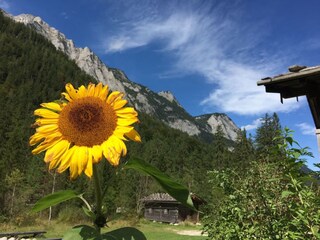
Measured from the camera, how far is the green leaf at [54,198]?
76 centimetres

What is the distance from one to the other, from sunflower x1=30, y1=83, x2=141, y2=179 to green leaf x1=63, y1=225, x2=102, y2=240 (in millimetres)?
107

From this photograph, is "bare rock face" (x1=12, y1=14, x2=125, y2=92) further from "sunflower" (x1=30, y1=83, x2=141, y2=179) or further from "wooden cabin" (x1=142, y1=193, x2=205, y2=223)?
"sunflower" (x1=30, y1=83, x2=141, y2=179)

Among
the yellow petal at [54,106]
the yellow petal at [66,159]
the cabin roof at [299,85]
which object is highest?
the cabin roof at [299,85]

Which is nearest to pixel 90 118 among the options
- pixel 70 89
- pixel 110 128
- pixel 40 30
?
pixel 110 128

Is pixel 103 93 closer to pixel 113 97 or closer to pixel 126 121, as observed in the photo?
pixel 113 97

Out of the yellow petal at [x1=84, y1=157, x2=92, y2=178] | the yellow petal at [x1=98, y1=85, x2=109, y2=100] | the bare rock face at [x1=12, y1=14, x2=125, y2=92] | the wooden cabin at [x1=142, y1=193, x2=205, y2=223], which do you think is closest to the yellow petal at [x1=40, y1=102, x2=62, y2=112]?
the yellow petal at [x1=98, y1=85, x2=109, y2=100]

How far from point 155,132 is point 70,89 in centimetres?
10183

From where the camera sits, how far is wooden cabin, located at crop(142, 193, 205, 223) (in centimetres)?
4366

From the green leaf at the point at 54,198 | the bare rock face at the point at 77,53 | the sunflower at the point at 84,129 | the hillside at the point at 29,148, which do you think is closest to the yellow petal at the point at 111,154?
the sunflower at the point at 84,129

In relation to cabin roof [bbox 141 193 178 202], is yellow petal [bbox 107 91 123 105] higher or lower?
lower

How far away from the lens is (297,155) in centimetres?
237

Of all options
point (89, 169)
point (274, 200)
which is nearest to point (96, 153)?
point (89, 169)

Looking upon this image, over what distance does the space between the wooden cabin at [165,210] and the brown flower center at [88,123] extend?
4271 centimetres

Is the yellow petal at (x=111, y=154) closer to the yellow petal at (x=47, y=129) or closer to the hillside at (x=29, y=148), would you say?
the yellow petal at (x=47, y=129)
